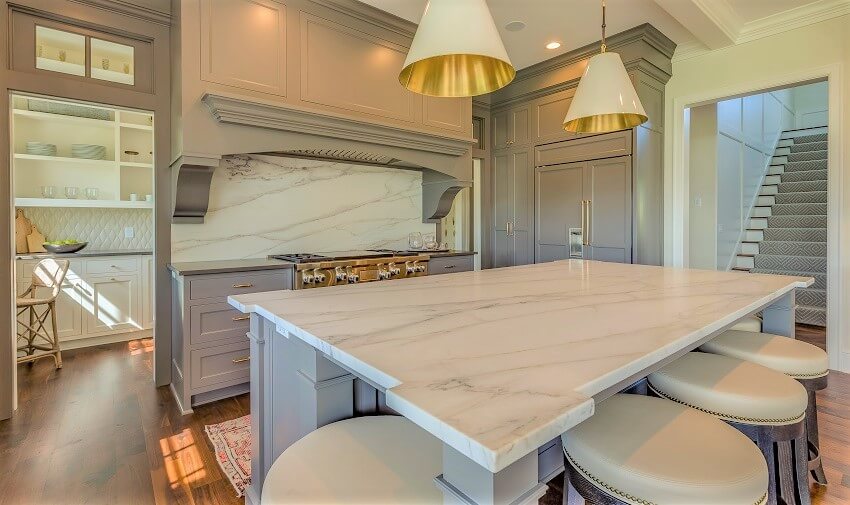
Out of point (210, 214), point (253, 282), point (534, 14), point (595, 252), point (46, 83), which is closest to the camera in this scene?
point (46, 83)

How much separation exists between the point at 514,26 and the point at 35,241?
483 centimetres

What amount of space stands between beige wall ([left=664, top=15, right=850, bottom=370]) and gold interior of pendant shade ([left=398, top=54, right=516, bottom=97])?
123 inches

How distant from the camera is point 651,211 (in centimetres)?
390

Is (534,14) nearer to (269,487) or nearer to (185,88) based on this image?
(185,88)

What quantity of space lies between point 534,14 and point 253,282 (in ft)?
9.95

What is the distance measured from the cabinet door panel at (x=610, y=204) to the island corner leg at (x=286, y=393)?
3.39 m

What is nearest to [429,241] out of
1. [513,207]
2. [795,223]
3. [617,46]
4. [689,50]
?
[513,207]

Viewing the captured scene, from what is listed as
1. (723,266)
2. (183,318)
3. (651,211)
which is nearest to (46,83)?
A: (183,318)

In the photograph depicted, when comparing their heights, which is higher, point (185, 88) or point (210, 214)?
point (185, 88)

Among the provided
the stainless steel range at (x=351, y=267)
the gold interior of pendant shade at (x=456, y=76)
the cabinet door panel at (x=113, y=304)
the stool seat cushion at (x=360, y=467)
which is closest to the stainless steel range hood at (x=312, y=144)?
→ the stainless steel range at (x=351, y=267)

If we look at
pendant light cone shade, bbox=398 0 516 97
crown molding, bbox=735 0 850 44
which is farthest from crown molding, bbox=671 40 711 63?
pendant light cone shade, bbox=398 0 516 97

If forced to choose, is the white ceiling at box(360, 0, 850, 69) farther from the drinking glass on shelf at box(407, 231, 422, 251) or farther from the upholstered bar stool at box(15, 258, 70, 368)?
the upholstered bar stool at box(15, 258, 70, 368)

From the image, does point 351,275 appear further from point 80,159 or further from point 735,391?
point 80,159

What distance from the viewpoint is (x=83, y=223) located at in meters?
4.27
